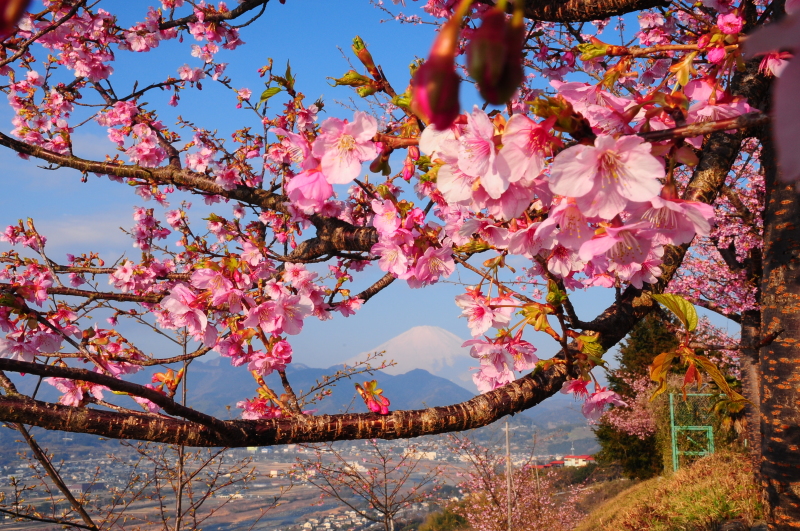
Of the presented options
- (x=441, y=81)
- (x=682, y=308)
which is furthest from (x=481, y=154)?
(x=441, y=81)

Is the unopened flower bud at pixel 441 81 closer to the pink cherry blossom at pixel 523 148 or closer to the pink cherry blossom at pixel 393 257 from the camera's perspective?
the pink cherry blossom at pixel 523 148

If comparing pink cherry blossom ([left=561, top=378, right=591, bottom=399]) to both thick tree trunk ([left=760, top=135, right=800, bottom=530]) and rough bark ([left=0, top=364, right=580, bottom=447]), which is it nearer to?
rough bark ([left=0, top=364, right=580, bottom=447])

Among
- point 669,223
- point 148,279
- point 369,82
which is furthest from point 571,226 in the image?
point 148,279

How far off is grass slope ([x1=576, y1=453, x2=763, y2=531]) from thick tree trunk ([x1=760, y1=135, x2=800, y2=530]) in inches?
187

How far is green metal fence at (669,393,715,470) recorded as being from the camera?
419 inches

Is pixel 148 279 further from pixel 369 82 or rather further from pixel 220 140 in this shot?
pixel 369 82

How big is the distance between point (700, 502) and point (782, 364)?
575 cm

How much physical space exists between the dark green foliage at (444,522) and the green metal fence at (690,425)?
5.62 meters

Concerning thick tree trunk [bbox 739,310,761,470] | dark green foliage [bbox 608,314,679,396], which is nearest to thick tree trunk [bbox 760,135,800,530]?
thick tree trunk [bbox 739,310,761,470]

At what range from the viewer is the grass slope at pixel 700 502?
6000 mm

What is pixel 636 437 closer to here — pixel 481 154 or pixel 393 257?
pixel 393 257

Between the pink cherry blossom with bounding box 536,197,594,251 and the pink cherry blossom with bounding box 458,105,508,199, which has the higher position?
the pink cherry blossom with bounding box 458,105,508,199

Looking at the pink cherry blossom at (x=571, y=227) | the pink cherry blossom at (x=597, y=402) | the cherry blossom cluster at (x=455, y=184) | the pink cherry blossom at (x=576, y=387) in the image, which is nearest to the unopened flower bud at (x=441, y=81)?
the cherry blossom cluster at (x=455, y=184)

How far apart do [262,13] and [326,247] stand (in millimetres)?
1756
